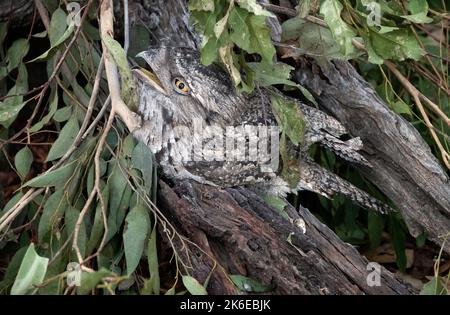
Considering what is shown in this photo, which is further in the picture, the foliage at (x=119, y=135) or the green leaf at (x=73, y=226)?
the green leaf at (x=73, y=226)

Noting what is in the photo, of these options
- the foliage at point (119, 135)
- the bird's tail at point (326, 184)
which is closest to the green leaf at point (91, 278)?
the foliage at point (119, 135)

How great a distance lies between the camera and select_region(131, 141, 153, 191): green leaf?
8.23ft

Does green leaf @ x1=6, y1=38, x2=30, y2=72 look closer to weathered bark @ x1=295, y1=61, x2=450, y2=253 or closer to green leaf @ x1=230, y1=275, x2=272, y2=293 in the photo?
weathered bark @ x1=295, y1=61, x2=450, y2=253

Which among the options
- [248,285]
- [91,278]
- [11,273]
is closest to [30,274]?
[91,278]

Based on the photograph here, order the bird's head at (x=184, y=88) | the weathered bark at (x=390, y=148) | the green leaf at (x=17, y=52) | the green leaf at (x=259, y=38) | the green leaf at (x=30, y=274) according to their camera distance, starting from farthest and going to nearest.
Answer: the green leaf at (x=17, y=52) → the weathered bark at (x=390, y=148) → the bird's head at (x=184, y=88) → the green leaf at (x=259, y=38) → the green leaf at (x=30, y=274)

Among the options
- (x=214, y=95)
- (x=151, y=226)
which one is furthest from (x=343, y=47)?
(x=151, y=226)

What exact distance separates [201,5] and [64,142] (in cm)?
79

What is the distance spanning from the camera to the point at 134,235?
236cm

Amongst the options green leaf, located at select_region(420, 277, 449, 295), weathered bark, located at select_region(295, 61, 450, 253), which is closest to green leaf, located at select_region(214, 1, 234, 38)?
weathered bark, located at select_region(295, 61, 450, 253)

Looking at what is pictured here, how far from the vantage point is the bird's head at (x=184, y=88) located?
257cm

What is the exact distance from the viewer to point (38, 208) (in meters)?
2.71

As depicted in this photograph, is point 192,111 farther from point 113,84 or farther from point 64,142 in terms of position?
point 64,142

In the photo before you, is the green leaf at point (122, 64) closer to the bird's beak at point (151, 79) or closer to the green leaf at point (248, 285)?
the bird's beak at point (151, 79)

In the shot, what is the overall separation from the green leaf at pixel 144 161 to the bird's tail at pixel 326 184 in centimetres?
67
